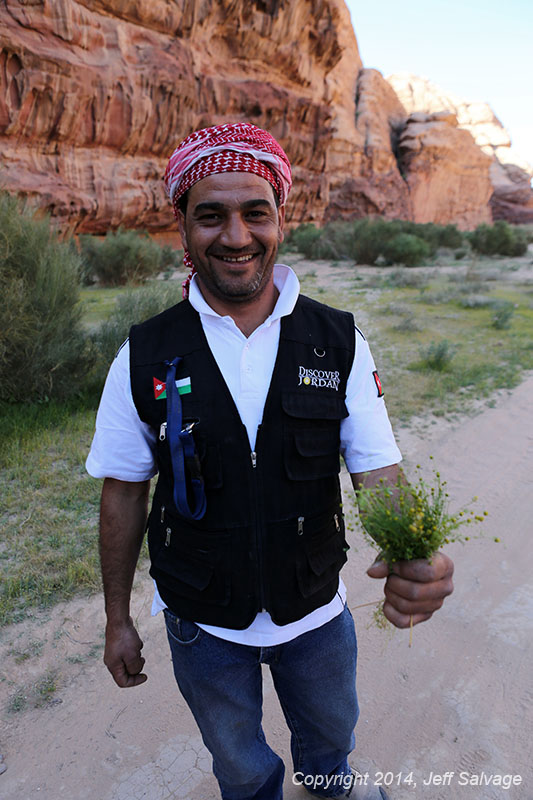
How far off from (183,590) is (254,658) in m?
0.29

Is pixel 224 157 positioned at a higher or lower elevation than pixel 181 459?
higher

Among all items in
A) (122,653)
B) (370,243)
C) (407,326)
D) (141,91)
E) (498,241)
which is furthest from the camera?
(498,241)

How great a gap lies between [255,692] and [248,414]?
84 centimetres

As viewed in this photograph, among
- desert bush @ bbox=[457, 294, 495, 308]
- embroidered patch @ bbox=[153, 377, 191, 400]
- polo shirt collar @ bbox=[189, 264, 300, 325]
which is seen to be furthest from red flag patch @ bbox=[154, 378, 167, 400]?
desert bush @ bbox=[457, 294, 495, 308]

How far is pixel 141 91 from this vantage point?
20078mm

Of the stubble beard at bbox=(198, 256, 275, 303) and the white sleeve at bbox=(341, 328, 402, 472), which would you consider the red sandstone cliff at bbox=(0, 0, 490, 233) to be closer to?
the stubble beard at bbox=(198, 256, 275, 303)

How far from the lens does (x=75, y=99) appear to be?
59.0 ft

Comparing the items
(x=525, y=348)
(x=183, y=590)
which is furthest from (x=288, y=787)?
(x=525, y=348)

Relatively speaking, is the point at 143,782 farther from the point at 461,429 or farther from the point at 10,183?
the point at 10,183

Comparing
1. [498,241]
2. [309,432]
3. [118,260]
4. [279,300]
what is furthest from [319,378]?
[498,241]

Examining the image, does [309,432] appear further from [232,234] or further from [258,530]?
[232,234]

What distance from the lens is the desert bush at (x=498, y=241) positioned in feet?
84.4

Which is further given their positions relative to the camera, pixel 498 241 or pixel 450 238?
pixel 450 238

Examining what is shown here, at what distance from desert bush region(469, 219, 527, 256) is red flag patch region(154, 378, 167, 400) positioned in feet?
90.6
